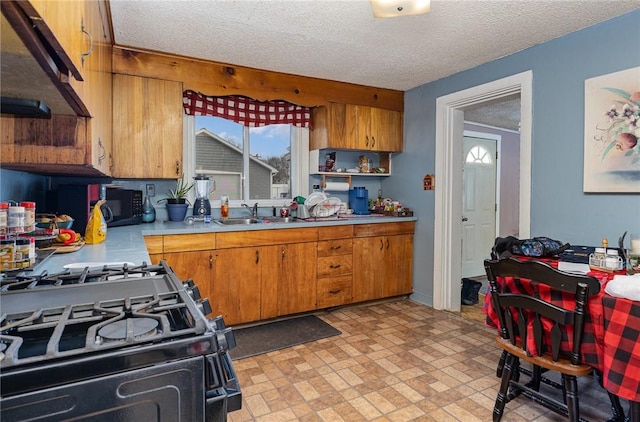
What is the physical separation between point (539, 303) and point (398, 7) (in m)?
1.63

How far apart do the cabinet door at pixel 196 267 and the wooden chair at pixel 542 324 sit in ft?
6.59

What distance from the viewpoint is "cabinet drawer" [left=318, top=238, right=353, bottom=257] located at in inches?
131

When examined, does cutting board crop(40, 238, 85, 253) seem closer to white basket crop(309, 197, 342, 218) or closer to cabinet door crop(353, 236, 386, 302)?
white basket crop(309, 197, 342, 218)

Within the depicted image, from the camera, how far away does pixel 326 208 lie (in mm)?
3637

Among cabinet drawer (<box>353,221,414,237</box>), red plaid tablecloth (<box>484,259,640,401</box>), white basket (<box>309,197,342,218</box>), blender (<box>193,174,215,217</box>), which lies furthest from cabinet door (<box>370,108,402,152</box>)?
red plaid tablecloth (<box>484,259,640,401</box>)

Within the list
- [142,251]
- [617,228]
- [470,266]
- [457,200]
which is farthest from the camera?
[470,266]

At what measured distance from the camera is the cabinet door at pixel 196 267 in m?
2.70

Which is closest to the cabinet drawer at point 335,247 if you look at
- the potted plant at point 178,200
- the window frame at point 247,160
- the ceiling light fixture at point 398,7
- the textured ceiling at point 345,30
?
the window frame at point 247,160

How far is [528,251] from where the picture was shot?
2117 mm

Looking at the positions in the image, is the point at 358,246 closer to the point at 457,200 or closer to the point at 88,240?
the point at 457,200

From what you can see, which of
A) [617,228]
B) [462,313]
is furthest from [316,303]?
[617,228]

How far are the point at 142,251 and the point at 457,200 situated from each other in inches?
112

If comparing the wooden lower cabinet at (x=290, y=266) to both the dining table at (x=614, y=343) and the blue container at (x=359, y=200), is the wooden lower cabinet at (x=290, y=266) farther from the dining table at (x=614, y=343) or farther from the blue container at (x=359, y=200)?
the dining table at (x=614, y=343)

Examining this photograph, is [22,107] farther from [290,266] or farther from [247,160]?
[247,160]
